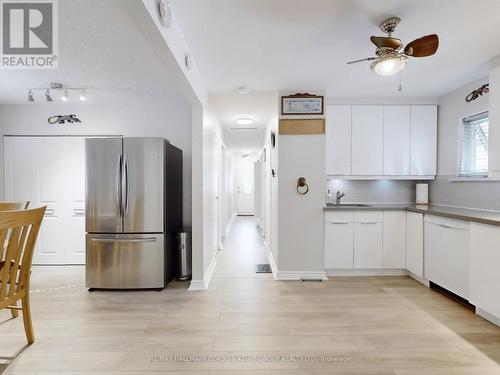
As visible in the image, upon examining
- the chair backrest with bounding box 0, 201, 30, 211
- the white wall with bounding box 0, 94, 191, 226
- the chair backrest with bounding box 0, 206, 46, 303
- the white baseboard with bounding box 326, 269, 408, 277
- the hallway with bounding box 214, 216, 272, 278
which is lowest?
the hallway with bounding box 214, 216, 272, 278

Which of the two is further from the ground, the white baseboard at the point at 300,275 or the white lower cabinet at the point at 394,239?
the white lower cabinet at the point at 394,239

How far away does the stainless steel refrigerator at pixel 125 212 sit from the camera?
3.17 metres

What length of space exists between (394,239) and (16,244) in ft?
12.9

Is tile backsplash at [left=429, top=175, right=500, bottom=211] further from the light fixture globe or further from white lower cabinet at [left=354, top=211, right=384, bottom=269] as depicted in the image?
the light fixture globe

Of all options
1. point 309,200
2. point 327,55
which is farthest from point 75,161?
point 327,55

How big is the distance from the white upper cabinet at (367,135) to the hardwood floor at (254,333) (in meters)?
1.71

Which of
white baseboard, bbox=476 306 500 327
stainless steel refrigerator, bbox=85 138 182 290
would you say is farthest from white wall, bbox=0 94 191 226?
white baseboard, bbox=476 306 500 327

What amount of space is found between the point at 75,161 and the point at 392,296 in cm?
464

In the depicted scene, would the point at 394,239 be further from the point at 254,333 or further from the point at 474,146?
the point at 254,333

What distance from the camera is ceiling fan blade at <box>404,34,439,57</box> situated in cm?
190

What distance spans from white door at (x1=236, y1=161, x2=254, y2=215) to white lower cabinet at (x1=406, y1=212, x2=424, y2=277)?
326 inches

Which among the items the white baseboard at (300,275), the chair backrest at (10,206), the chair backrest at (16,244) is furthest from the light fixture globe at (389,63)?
the chair backrest at (10,206)

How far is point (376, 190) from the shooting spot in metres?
4.17

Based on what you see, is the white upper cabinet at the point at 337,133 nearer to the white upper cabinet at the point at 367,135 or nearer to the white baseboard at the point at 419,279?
the white upper cabinet at the point at 367,135
